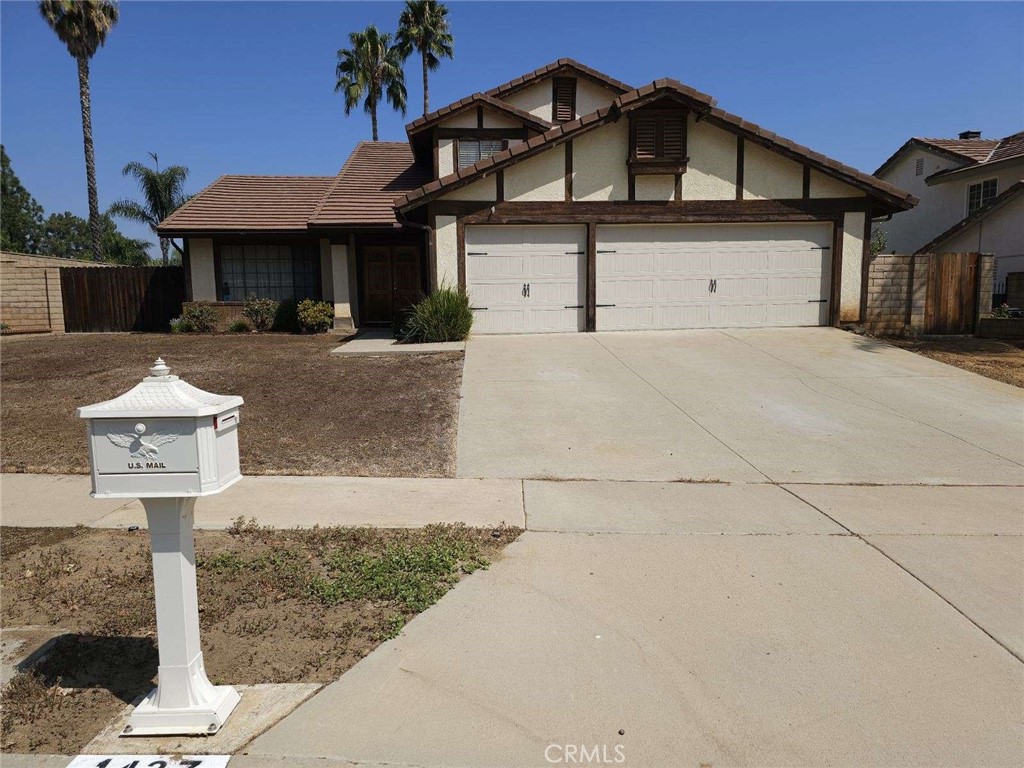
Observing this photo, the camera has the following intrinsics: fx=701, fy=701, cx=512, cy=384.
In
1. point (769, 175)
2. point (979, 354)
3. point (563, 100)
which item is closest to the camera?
point (979, 354)

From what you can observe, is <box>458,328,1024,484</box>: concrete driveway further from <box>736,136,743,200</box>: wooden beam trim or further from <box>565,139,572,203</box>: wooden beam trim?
<box>736,136,743,200</box>: wooden beam trim

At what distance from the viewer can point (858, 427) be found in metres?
8.49

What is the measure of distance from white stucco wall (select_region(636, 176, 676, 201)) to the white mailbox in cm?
1353

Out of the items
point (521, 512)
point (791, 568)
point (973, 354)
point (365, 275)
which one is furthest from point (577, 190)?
point (791, 568)

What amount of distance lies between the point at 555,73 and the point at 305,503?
17.3 meters

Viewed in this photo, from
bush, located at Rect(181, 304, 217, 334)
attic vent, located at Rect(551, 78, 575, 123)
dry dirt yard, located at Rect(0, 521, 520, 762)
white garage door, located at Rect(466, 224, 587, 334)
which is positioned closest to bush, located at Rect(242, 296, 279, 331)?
bush, located at Rect(181, 304, 217, 334)

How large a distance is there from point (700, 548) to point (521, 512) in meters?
1.46

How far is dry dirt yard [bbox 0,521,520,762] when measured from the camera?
10.8ft

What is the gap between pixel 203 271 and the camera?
1984 cm

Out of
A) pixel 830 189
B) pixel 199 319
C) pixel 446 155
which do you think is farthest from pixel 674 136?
pixel 199 319

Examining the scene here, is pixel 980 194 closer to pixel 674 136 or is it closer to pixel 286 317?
pixel 674 136

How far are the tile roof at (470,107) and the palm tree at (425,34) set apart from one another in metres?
18.6

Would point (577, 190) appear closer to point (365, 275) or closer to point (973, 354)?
point (365, 275)

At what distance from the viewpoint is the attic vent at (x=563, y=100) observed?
20.1 m
